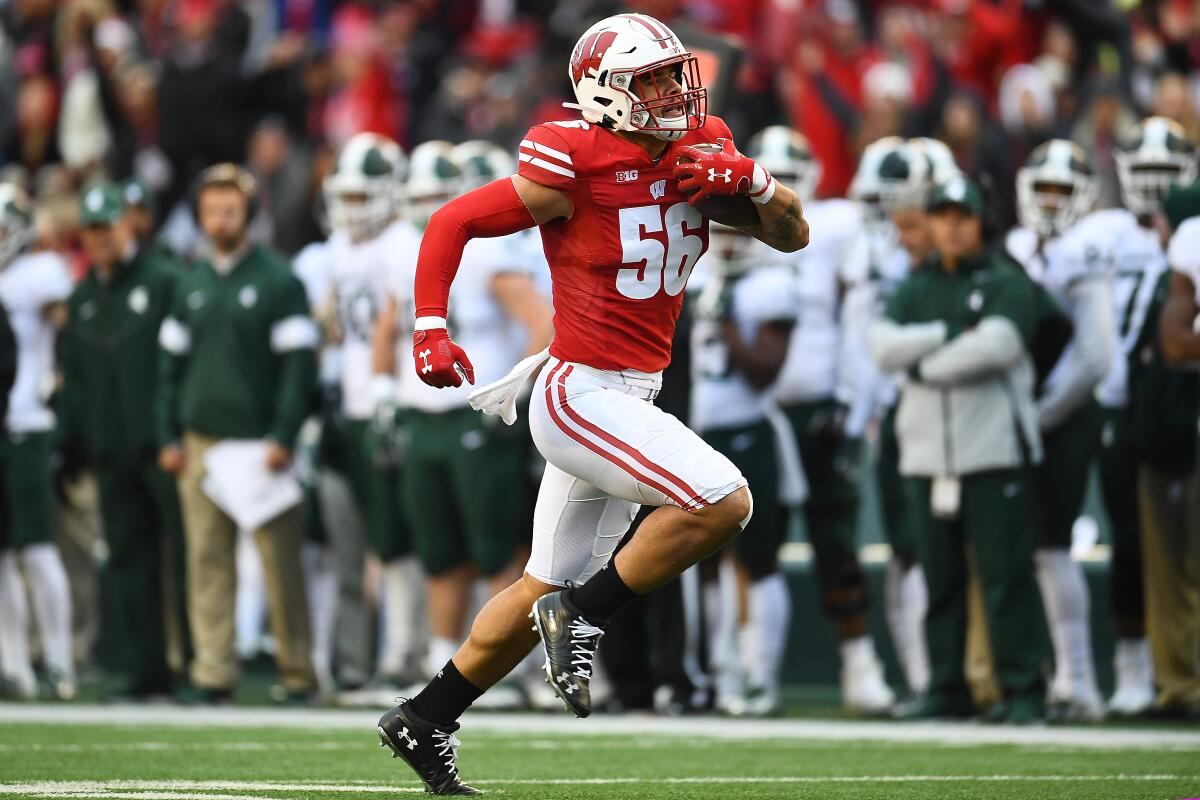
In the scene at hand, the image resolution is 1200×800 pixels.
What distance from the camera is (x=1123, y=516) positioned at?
9.81 metres

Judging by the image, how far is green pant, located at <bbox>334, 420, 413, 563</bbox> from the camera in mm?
10594

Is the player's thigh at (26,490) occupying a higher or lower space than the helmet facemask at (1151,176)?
lower

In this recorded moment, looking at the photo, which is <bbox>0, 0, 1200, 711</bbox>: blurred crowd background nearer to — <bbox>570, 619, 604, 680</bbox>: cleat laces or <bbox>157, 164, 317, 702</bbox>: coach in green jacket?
<bbox>157, 164, 317, 702</bbox>: coach in green jacket

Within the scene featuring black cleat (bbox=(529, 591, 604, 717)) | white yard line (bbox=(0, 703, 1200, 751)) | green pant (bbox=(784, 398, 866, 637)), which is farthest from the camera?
green pant (bbox=(784, 398, 866, 637))

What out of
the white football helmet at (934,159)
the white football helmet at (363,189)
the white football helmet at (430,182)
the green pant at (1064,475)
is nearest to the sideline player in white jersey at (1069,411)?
the green pant at (1064,475)

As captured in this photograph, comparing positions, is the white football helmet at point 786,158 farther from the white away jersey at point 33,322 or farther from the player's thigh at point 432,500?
the white away jersey at point 33,322

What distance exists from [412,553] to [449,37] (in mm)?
7219

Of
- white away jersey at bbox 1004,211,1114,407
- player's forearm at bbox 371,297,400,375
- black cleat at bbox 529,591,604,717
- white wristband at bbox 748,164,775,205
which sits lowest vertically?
black cleat at bbox 529,591,604,717

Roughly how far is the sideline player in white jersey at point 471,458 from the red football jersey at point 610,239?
3.70 meters

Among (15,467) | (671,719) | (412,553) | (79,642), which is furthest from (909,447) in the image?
(79,642)

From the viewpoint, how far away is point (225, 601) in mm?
10305

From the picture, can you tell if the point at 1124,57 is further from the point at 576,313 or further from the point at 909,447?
the point at 576,313

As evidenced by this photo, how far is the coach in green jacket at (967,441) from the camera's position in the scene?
912 centimetres

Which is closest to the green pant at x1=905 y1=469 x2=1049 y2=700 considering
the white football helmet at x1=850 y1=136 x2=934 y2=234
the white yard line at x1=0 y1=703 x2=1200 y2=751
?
the white yard line at x1=0 y1=703 x2=1200 y2=751
